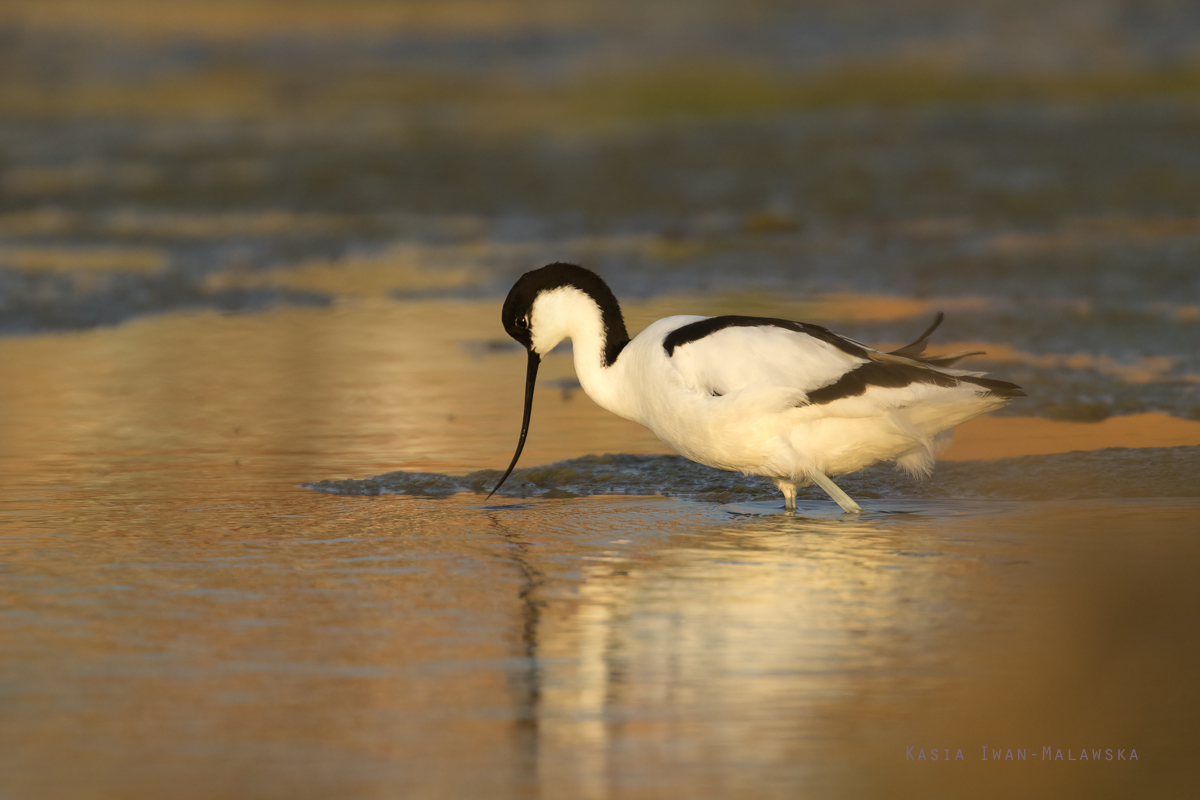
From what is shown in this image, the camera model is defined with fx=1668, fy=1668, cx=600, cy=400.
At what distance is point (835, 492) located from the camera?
20.2 feet

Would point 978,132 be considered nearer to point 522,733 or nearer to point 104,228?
point 104,228

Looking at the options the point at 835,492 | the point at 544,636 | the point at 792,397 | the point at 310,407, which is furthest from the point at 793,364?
the point at 310,407

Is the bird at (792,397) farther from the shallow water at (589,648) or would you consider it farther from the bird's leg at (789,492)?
the shallow water at (589,648)

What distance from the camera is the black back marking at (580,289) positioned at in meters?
6.58

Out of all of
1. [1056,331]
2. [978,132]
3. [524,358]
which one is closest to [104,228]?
[524,358]

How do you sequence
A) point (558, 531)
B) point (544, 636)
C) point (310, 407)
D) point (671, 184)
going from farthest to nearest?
point (671, 184), point (310, 407), point (558, 531), point (544, 636)

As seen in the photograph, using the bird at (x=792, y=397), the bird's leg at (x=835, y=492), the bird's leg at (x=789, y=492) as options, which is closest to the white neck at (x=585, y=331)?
the bird at (x=792, y=397)

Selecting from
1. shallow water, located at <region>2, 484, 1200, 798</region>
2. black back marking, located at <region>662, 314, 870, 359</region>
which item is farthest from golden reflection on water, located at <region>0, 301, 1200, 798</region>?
black back marking, located at <region>662, 314, 870, 359</region>

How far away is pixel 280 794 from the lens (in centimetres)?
356

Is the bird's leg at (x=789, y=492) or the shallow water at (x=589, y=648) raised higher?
the bird's leg at (x=789, y=492)

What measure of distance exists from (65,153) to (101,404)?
1609 cm

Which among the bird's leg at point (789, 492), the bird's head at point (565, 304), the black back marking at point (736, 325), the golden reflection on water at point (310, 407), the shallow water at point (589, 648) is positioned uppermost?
the bird's head at point (565, 304)

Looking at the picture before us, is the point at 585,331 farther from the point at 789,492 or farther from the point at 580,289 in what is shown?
the point at 789,492

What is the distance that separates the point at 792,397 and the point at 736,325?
398 millimetres
